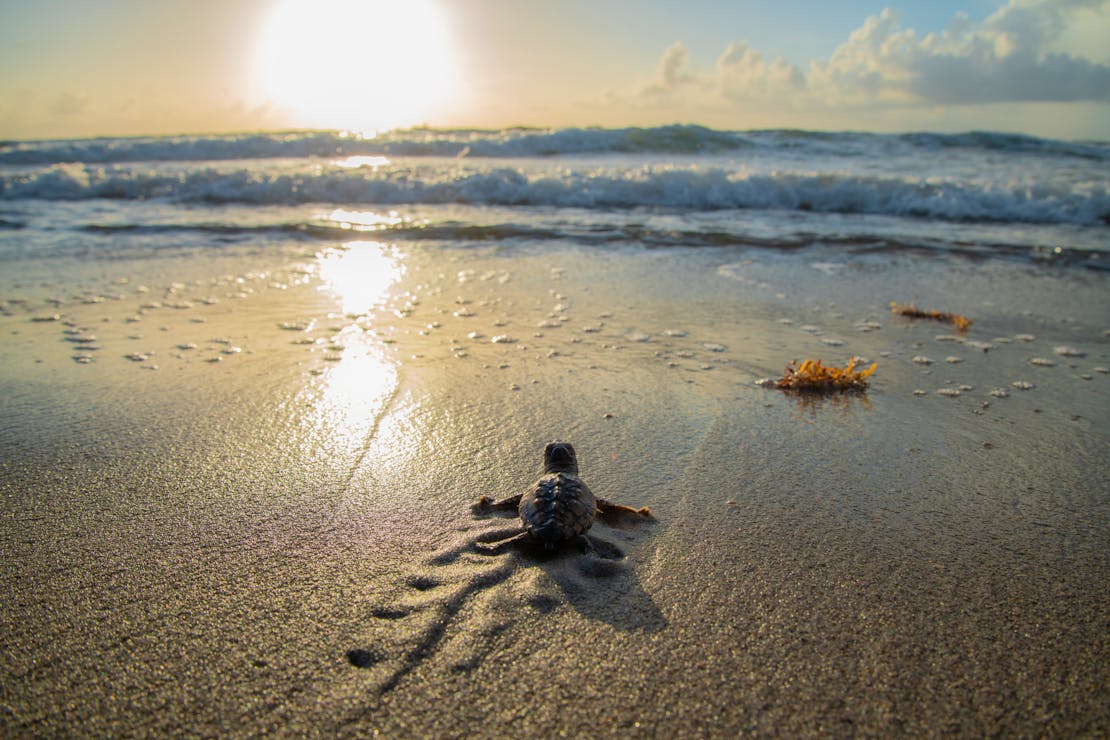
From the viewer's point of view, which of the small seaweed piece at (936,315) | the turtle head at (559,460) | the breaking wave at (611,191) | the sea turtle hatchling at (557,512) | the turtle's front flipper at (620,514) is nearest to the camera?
the sea turtle hatchling at (557,512)

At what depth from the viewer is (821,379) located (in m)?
3.92

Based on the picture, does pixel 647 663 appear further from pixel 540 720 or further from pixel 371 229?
pixel 371 229

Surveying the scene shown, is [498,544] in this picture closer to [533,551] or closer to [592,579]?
[533,551]

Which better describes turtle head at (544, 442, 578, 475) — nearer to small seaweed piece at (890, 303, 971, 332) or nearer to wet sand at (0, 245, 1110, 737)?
wet sand at (0, 245, 1110, 737)

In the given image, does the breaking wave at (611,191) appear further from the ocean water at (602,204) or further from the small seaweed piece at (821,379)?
the small seaweed piece at (821,379)

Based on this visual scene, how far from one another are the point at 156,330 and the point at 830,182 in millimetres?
12500

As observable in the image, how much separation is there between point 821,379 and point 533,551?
2.43m

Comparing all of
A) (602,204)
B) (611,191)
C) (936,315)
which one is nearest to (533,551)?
(936,315)

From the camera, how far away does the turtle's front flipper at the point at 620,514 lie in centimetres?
246

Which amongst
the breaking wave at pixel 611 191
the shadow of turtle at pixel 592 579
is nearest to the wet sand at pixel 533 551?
the shadow of turtle at pixel 592 579

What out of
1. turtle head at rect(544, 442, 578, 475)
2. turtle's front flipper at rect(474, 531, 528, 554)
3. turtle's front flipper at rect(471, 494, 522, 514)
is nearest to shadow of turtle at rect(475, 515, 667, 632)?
turtle's front flipper at rect(474, 531, 528, 554)

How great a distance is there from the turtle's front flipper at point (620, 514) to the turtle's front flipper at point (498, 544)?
34cm

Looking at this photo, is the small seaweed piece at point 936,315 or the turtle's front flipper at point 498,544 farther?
the small seaweed piece at point 936,315

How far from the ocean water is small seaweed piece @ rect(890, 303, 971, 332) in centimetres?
308
